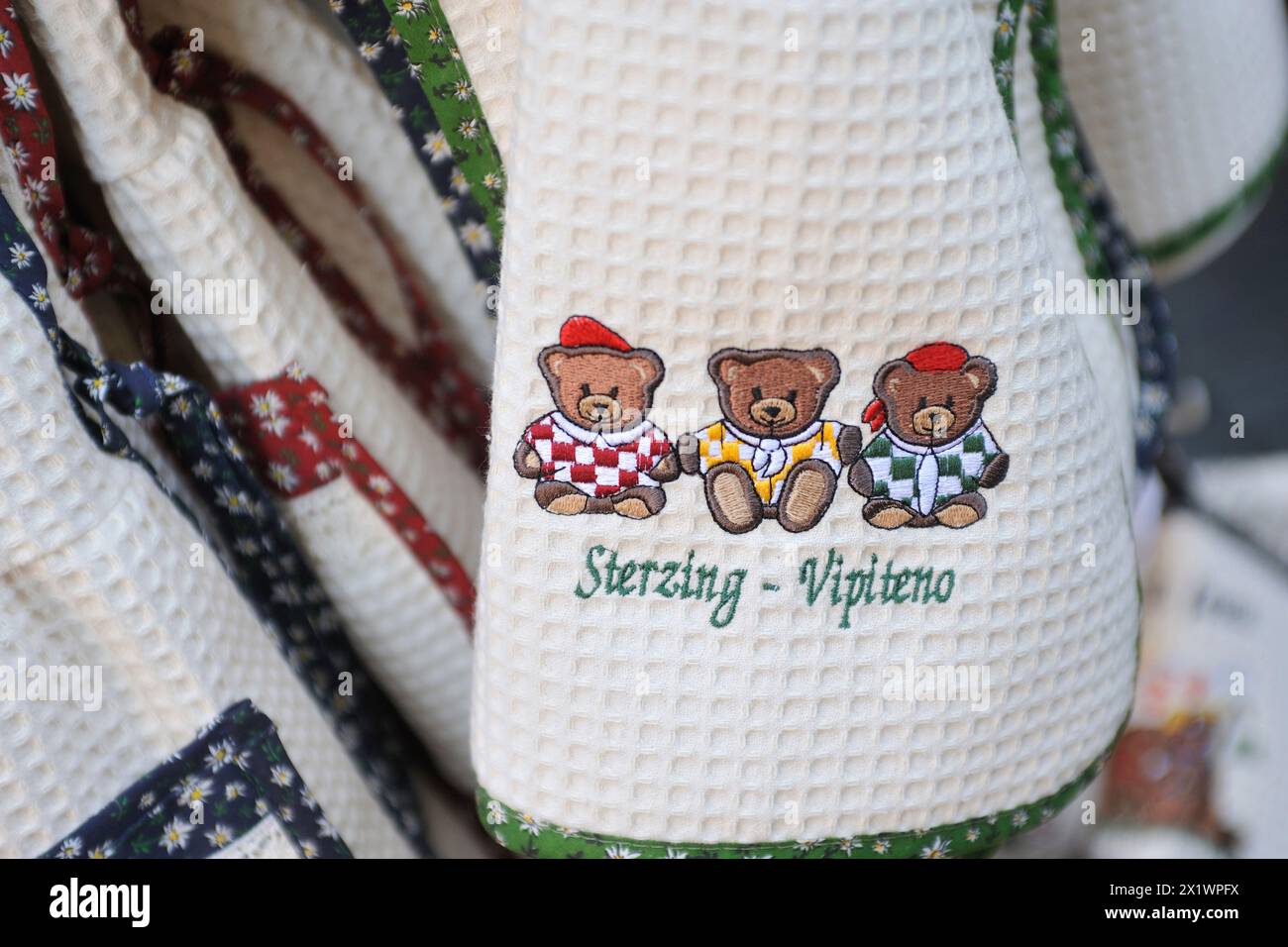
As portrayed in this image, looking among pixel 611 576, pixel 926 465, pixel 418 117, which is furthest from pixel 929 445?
pixel 418 117

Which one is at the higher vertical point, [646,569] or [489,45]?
[489,45]

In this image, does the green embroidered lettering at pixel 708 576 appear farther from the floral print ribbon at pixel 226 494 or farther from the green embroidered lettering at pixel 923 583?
the floral print ribbon at pixel 226 494

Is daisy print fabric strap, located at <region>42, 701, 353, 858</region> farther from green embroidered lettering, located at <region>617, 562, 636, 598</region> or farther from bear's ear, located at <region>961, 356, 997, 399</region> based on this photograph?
bear's ear, located at <region>961, 356, 997, 399</region>

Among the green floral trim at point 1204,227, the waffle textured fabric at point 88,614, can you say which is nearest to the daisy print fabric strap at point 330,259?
the waffle textured fabric at point 88,614

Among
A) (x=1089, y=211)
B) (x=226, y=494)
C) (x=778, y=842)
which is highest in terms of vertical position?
(x=1089, y=211)

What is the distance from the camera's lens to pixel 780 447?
13.6 inches

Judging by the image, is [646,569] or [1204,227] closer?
[646,569]

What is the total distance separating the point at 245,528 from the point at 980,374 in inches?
10.5

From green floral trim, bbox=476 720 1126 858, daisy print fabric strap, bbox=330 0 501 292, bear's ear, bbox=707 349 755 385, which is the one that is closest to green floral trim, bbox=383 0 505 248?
daisy print fabric strap, bbox=330 0 501 292

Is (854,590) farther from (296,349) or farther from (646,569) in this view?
(296,349)

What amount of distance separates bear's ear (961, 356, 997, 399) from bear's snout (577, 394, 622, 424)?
11 cm

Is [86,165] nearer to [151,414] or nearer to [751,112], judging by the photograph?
[151,414]

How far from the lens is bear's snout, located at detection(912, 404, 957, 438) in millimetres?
345
